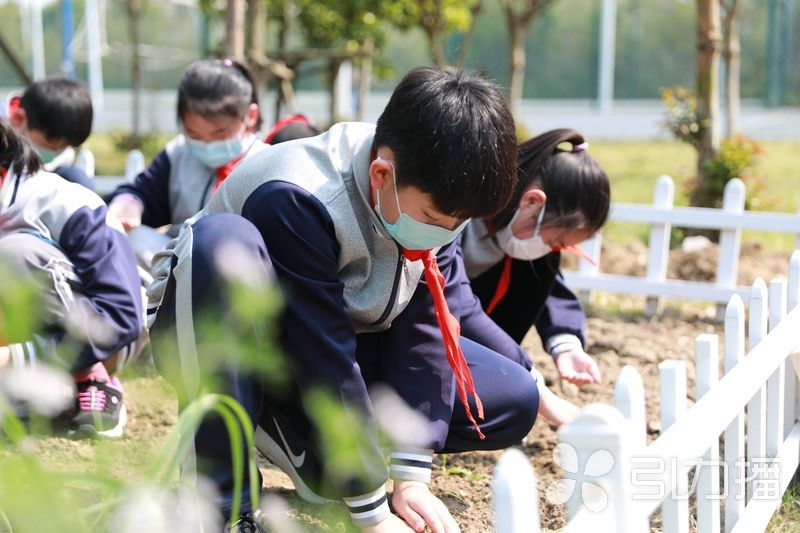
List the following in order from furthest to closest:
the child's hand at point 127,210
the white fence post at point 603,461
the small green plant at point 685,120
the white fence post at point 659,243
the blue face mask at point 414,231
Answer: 1. the small green plant at point 685,120
2. the white fence post at point 659,243
3. the child's hand at point 127,210
4. the blue face mask at point 414,231
5. the white fence post at point 603,461

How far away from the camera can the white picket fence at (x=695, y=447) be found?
1068 mm

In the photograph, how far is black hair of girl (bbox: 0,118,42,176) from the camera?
7.88ft

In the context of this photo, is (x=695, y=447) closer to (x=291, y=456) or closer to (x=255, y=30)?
(x=291, y=456)

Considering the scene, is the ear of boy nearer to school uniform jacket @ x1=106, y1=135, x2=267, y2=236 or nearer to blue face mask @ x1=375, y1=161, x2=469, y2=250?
blue face mask @ x1=375, y1=161, x2=469, y2=250

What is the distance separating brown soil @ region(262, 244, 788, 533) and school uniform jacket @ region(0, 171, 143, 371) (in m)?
0.54

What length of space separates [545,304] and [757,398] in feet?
2.65

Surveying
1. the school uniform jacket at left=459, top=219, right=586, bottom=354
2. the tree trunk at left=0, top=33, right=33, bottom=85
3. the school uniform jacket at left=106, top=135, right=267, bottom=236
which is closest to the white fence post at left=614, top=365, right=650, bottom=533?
the school uniform jacket at left=459, top=219, right=586, bottom=354

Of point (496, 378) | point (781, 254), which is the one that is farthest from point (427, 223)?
point (781, 254)

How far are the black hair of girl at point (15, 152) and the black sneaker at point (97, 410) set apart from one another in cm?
63

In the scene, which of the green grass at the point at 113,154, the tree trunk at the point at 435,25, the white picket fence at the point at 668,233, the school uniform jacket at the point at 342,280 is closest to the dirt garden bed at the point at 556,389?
the white picket fence at the point at 668,233

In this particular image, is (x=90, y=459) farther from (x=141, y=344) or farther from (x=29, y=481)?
(x=29, y=481)

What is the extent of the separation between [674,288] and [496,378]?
2.59 metres

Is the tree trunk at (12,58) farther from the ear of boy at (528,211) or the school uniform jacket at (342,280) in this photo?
the school uniform jacket at (342,280)
